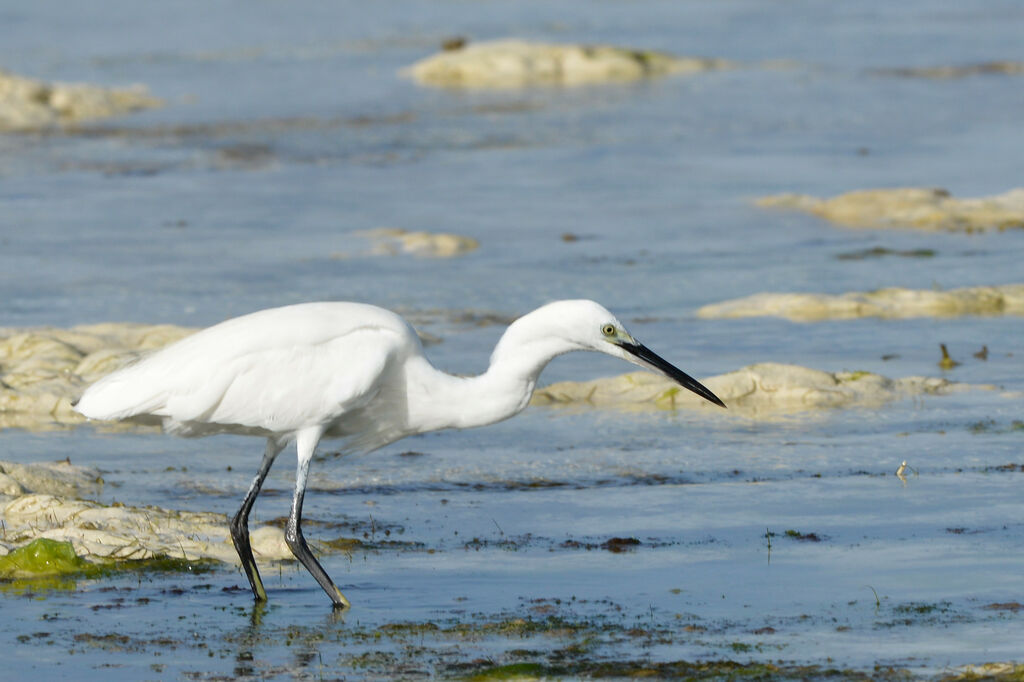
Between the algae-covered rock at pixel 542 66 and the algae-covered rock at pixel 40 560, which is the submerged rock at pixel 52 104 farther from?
the algae-covered rock at pixel 40 560

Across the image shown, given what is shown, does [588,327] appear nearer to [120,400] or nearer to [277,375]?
[277,375]

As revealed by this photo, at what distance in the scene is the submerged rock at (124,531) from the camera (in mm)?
7207

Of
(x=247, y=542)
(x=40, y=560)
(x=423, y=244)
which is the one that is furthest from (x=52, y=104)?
(x=247, y=542)

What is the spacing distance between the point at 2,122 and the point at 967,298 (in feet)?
53.2

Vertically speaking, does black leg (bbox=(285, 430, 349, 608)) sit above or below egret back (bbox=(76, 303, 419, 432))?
below

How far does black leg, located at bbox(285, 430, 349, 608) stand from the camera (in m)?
6.71

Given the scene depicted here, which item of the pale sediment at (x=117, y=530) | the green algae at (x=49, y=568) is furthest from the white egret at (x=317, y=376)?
the green algae at (x=49, y=568)

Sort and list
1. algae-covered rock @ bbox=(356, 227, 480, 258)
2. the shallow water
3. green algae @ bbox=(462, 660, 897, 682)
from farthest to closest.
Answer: algae-covered rock @ bbox=(356, 227, 480, 258) < the shallow water < green algae @ bbox=(462, 660, 897, 682)

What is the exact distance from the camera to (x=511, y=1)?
4616 centimetres

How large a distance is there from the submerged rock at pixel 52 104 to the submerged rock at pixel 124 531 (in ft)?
58.7

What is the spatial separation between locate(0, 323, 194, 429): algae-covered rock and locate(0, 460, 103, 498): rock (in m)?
1.09

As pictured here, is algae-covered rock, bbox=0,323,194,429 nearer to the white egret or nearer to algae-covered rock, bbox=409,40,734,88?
the white egret

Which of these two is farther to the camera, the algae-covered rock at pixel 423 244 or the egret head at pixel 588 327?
the algae-covered rock at pixel 423 244

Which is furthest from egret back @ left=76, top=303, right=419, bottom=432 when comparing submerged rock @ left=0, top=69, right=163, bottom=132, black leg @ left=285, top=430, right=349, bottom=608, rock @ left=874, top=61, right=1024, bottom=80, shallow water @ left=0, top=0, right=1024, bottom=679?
rock @ left=874, top=61, right=1024, bottom=80
